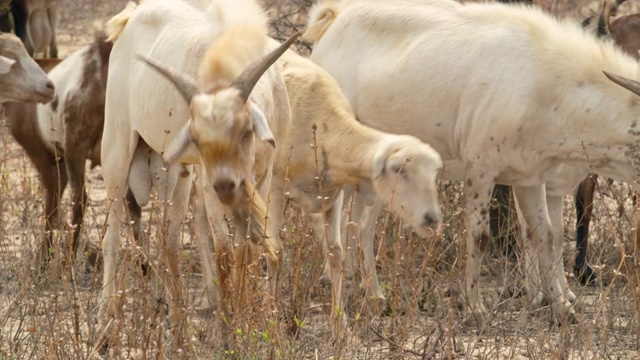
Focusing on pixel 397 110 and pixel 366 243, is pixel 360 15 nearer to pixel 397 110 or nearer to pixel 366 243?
pixel 397 110

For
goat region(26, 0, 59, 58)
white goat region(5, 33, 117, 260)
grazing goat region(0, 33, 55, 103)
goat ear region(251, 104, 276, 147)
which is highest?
goat ear region(251, 104, 276, 147)

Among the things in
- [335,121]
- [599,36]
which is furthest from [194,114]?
[599,36]

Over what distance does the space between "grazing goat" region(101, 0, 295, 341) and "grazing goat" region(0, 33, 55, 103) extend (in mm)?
997

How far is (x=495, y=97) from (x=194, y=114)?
2214mm

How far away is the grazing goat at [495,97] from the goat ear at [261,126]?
178cm

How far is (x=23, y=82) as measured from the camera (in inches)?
310

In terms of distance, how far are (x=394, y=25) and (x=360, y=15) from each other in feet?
0.93

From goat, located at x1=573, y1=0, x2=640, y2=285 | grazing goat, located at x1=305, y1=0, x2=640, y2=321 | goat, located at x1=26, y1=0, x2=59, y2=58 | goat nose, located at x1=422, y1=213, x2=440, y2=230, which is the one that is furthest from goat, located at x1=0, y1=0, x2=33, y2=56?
goat nose, located at x1=422, y1=213, x2=440, y2=230

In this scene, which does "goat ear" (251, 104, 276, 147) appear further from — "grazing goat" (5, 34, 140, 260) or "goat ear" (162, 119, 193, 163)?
"grazing goat" (5, 34, 140, 260)

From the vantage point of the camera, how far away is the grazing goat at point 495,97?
6.87 metres

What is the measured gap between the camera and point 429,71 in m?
7.57

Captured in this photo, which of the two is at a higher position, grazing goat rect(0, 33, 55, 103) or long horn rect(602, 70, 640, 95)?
long horn rect(602, 70, 640, 95)

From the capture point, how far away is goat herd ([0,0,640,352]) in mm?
5793

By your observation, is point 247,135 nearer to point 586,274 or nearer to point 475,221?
point 475,221
